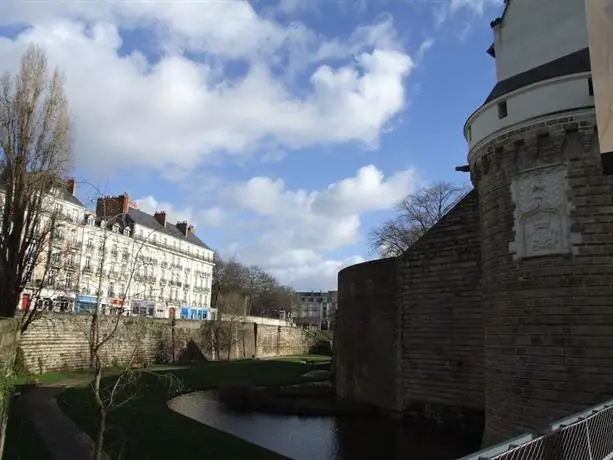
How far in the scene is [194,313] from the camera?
222 feet

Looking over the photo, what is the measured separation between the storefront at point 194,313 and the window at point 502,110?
56.2 metres

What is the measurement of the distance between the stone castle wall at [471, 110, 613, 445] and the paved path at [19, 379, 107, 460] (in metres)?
9.14

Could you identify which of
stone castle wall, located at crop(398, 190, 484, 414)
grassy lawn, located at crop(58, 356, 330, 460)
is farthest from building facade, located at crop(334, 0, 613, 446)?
grassy lawn, located at crop(58, 356, 330, 460)

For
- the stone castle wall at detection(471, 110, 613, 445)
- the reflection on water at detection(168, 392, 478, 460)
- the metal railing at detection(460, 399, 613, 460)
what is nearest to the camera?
the metal railing at detection(460, 399, 613, 460)

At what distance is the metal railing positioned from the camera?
153 inches

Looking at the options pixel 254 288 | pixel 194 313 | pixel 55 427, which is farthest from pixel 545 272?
pixel 254 288

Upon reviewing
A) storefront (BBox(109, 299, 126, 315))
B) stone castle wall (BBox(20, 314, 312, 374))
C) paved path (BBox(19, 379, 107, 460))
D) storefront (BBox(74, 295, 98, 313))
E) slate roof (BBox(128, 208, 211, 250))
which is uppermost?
slate roof (BBox(128, 208, 211, 250))

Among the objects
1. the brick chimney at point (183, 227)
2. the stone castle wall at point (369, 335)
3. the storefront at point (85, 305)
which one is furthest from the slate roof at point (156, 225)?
the stone castle wall at point (369, 335)

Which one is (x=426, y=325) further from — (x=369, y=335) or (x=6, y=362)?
(x=6, y=362)

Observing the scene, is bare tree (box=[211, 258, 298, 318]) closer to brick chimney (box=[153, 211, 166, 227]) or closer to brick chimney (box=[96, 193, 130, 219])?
brick chimney (box=[153, 211, 166, 227])

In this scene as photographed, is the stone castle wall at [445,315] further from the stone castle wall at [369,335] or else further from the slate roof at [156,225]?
the slate roof at [156,225]

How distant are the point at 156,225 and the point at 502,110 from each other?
51.5 m

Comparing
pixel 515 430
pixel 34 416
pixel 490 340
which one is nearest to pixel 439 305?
pixel 490 340

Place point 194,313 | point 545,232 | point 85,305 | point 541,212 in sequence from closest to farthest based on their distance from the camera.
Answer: point 545,232 < point 541,212 < point 85,305 < point 194,313
